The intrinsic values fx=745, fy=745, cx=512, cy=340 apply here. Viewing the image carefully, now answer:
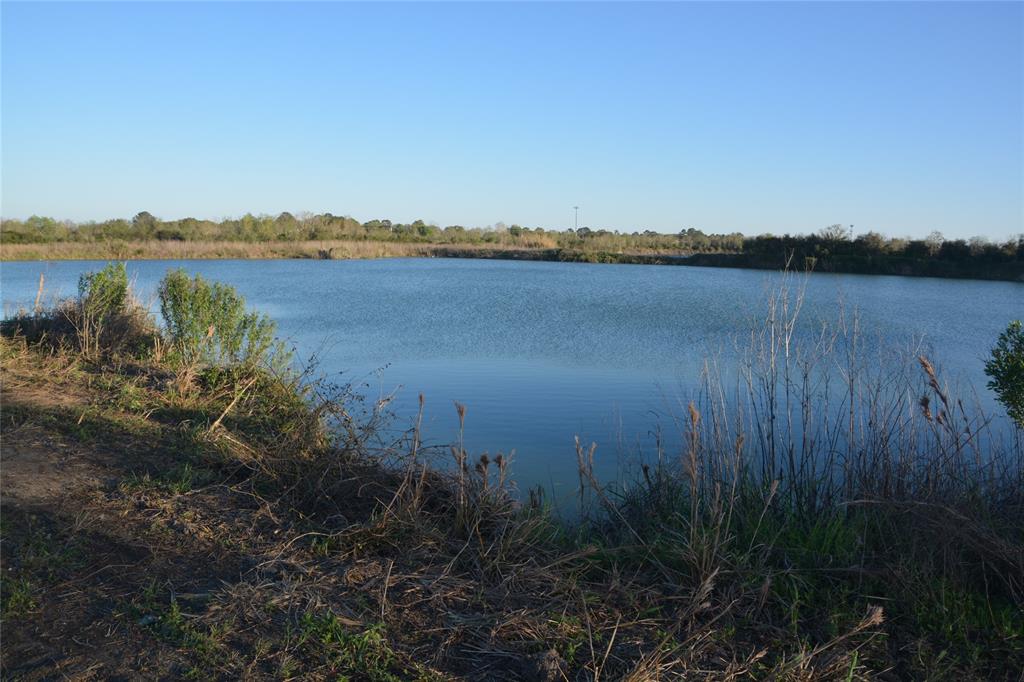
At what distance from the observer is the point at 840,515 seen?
15.5ft

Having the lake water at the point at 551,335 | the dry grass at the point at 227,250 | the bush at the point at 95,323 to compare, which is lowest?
the lake water at the point at 551,335

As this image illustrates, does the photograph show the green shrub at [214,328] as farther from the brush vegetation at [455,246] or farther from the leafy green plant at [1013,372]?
the brush vegetation at [455,246]

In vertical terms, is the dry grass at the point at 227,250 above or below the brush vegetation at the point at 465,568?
above

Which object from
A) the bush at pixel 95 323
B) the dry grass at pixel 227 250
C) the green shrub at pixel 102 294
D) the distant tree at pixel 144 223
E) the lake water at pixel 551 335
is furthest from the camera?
the distant tree at pixel 144 223

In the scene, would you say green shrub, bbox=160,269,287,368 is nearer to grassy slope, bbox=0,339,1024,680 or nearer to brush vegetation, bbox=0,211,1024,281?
grassy slope, bbox=0,339,1024,680

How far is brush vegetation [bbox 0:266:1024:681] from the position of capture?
325 cm

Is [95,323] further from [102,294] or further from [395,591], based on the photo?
[395,591]

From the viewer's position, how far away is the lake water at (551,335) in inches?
366

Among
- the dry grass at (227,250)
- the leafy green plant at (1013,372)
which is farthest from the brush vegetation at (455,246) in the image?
the leafy green plant at (1013,372)

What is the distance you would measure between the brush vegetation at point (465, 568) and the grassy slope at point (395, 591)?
0.01 metres

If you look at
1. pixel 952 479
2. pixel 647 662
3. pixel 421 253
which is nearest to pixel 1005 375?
pixel 952 479

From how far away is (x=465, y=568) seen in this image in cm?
412

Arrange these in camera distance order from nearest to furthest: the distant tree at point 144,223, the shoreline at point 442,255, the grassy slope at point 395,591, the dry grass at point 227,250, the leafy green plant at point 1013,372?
the grassy slope at point 395,591 < the leafy green plant at point 1013,372 < the shoreline at point 442,255 < the dry grass at point 227,250 < the distant tree at point 144,223

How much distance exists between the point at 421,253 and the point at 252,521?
5552 cm
